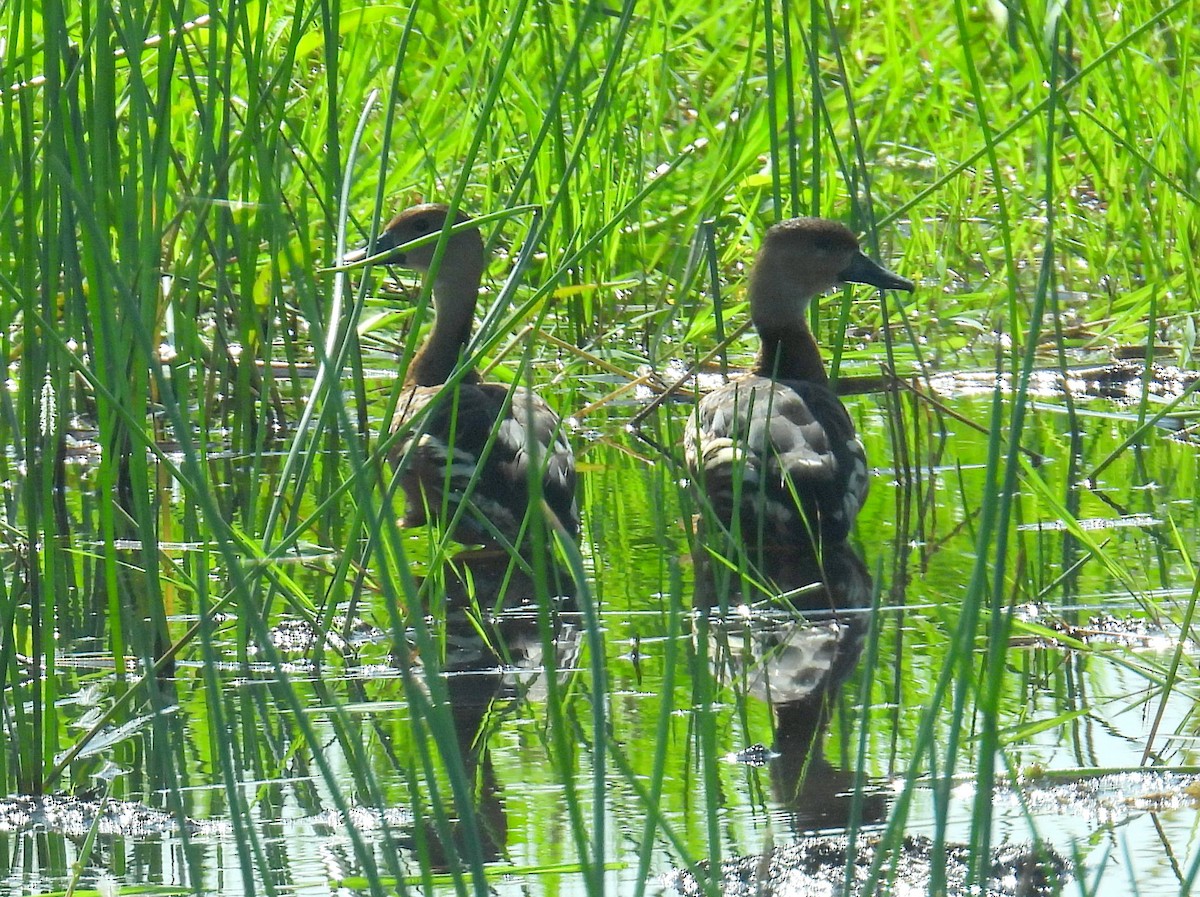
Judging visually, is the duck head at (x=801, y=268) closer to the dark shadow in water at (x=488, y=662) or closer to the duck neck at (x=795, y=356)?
the duck neck at (x=795, y=356)

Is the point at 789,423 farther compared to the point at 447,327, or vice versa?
the point at 447,327

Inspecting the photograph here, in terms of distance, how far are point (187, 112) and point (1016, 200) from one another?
8.77 feet

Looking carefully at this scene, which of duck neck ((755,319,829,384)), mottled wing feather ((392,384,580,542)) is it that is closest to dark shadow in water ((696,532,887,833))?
mottled wing feather ((392,384,580,542))

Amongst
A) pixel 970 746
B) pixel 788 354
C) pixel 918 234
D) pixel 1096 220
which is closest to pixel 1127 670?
pixel 970 746

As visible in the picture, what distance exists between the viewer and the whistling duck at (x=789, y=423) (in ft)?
14.4

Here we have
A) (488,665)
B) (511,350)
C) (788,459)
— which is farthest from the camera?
(788,459)

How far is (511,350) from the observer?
4090mm

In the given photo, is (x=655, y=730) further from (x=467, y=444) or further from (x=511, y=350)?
(x=467, y=444)

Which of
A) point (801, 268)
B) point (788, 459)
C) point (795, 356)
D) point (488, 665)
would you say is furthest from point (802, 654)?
point (801, 268)

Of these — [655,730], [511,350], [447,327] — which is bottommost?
[655,730]

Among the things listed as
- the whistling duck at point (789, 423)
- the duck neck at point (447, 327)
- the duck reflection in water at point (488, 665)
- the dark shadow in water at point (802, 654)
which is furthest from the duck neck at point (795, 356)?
the duck reflection in water at point (488, 665)

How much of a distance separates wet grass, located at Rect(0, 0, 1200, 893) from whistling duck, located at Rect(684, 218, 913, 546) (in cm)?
11

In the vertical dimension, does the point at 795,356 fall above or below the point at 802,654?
above

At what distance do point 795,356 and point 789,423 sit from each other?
97 cm
